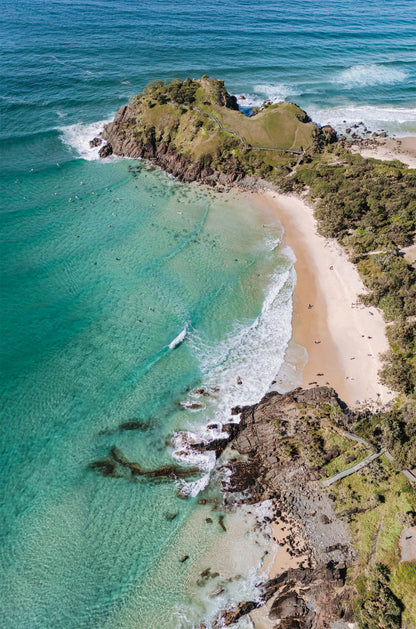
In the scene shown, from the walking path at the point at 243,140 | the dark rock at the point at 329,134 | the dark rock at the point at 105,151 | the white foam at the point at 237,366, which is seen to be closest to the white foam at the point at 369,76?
the dark rock at the point at 329,134

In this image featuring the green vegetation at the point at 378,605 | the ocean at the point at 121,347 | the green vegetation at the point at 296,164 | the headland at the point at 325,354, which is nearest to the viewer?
the green vegetation at the point at 378,605

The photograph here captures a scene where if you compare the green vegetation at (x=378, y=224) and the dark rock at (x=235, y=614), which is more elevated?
the green vegetation at (x=378, y=224)

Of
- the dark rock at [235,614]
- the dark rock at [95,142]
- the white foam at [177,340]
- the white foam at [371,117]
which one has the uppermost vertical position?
the white foam at [371,117]

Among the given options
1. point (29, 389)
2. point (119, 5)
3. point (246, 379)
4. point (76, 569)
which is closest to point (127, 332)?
point (29, 389)

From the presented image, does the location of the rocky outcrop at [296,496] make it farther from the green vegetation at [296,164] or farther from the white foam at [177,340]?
the green vegetation at [296,164]

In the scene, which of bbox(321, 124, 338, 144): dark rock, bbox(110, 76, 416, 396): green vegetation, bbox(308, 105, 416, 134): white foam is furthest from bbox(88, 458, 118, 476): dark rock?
bbox(308, 105, 416, 134): white foam

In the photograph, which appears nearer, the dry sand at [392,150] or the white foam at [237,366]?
the white foam at [237,366]
